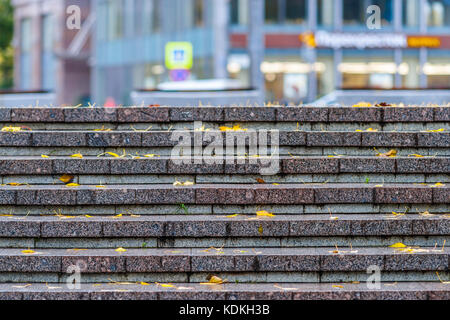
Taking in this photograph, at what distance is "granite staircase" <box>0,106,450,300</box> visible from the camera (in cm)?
655

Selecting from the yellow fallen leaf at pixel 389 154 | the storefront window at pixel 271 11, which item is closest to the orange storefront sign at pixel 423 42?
the storefront window at pixel 271 11

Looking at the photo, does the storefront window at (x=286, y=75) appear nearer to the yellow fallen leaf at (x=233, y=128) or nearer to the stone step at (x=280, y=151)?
the yellow fallen leaf at (x=233, y=128)

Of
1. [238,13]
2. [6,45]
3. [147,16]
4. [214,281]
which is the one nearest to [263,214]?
[214,281]

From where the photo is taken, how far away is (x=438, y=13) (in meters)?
33.8

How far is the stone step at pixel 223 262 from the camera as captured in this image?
6539 millimetres

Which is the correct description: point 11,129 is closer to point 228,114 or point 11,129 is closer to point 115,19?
point 228,114

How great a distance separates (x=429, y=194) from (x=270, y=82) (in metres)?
26.0

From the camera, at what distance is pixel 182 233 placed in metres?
6.88

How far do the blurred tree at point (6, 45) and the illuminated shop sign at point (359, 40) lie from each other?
26.4m

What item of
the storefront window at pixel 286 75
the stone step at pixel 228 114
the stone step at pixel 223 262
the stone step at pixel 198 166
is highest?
the storefront window at pixel 286 75

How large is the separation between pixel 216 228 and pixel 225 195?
44cm

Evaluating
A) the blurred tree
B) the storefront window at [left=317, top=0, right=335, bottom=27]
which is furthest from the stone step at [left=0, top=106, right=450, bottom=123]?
the blurred tree
